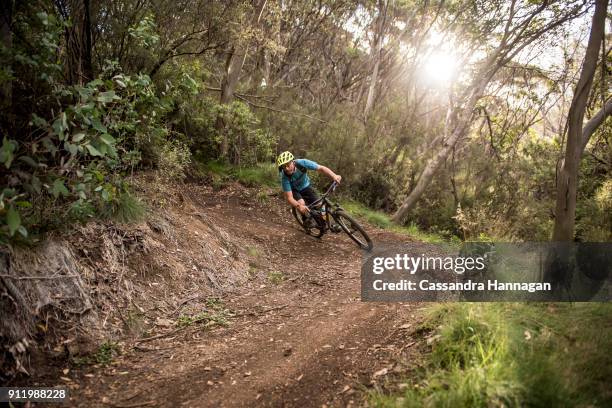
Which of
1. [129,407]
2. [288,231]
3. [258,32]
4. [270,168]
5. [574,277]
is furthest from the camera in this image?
[270,168]

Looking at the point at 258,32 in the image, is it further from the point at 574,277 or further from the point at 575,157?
the point at 574,277

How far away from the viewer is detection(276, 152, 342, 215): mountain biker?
26.6 ft

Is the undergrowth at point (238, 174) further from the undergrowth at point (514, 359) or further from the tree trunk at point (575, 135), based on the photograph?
the undergrowth at point (514, 359)

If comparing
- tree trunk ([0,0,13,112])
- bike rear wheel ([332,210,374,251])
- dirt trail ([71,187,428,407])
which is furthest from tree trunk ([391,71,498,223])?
Answer: tree trunk ([0,0,13,112])

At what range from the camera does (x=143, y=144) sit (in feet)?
24.1

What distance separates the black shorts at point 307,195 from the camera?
29.0 ft

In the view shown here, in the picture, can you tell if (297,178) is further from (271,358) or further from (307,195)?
(271,358)

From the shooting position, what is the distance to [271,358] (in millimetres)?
4316

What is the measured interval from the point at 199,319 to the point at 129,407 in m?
1.72

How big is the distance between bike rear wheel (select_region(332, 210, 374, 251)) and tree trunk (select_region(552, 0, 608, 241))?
3734 mm

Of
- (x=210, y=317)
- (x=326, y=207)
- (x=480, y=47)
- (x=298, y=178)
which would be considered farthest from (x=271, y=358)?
(x=480, y=47)

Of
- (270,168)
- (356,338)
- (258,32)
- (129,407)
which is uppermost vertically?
(258,32)

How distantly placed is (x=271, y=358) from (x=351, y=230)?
14.9 feet

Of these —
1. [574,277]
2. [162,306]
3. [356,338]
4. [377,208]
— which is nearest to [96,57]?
[162,306]
